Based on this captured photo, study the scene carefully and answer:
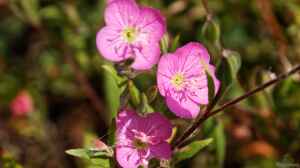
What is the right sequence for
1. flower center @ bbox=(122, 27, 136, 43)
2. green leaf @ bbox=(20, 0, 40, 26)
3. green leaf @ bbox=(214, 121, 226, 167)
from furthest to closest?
green leaf @ bbox=(20, 0, 40, 26), green leaf @ bbox=(214, 121, 226, 167), flower center @ bbox=(122, 27, 136, 43)

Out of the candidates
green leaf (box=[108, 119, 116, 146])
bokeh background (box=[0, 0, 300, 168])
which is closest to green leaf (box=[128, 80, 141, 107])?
green leaf (box=[108, 119, 116, 146])

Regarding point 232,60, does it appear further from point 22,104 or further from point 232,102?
point 22,104

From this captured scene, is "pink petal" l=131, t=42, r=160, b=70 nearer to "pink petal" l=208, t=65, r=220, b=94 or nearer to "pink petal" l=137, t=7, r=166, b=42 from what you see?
"pink petal" l=137, t=7, r=166, b=42

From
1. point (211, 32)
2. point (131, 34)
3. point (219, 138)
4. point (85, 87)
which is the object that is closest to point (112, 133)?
point (131, 34)

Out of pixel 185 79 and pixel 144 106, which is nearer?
pixel 144 106

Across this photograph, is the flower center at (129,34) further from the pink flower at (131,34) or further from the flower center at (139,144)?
the flower center at (139,144)

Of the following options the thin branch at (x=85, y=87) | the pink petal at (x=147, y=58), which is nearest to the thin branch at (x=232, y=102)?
the pink petal at (x=147, y=58)

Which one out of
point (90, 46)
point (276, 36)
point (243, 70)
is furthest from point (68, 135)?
point (276, 36)
